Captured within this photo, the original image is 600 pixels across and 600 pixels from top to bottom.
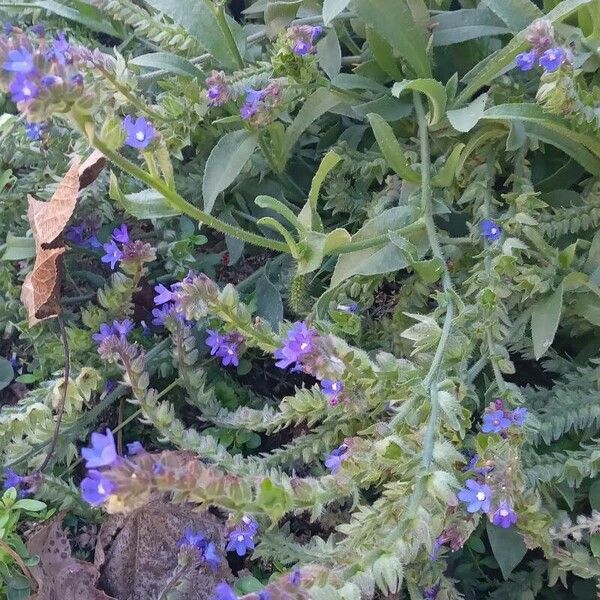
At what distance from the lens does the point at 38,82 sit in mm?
817

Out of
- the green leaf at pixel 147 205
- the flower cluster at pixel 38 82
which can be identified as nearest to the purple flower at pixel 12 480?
the green leaf at pixel 147 205

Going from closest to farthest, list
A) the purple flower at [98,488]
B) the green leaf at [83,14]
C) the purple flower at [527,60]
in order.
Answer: the purple flower at [98,488] → the purple flower at [527,60] → the green leaf at [83,14]

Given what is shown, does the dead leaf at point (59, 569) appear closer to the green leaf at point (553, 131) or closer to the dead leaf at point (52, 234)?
the dead leaf at point (52, 234)

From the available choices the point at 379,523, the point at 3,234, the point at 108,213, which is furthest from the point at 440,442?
the point at 3,234

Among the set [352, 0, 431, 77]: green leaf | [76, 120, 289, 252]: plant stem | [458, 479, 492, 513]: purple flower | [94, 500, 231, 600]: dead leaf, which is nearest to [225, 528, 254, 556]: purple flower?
[94, 500, 231, 600]: dead leaf

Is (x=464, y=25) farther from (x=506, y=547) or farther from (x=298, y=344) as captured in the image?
(x=506, y=547)

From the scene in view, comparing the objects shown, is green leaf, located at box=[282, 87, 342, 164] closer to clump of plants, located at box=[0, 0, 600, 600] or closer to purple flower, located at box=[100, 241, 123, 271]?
clump of plants, located at box=[0, 0, 600, 600]

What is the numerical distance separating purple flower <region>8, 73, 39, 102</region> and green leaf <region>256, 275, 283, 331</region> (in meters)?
0.75

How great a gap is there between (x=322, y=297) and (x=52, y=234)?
49cm

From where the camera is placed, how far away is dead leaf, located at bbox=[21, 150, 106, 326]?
4.25 feet

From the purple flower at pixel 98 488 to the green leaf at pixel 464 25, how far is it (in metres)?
1.11

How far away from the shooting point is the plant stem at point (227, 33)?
1.38 meters

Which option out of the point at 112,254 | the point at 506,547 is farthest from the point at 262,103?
the point at 506,547

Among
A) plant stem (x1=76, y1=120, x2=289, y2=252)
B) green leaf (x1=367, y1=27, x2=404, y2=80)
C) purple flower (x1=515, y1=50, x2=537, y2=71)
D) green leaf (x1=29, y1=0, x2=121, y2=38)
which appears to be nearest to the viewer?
plant stem (x1=76, y1=120, x2=289, y2=252)
